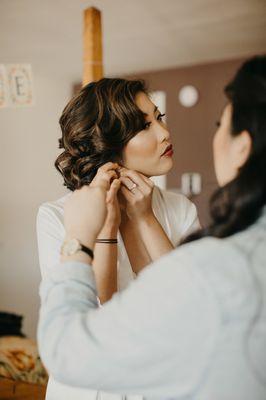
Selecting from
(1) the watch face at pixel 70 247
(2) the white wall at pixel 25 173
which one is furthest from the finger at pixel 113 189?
(2) the white wall at pixel 25 173

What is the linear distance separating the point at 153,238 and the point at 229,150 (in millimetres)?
603

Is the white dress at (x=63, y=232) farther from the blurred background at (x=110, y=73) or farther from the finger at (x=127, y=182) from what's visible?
the blurred background at (x=110, y=73)

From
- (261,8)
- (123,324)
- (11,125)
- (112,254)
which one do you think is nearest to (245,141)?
(123,324)

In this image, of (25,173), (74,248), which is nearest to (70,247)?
(74,248)

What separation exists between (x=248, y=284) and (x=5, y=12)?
3.69 metres

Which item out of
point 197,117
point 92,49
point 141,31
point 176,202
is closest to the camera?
point 176,202

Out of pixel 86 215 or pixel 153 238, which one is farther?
pixel 153 238

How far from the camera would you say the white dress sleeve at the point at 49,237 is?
1260 mm

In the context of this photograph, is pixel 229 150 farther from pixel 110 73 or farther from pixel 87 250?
pixel 110 73

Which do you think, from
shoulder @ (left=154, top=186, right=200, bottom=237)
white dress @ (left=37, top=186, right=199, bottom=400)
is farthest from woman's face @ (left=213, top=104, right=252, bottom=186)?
shoulder @ (left=154, top=186, right=200, bottom=237)

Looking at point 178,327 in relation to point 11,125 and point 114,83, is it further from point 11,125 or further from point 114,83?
point 11,125

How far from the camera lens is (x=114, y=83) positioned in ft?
4.76

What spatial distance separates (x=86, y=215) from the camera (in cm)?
81

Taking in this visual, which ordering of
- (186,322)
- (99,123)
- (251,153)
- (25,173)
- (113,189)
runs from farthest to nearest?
(25,173) < (99,123) < (113,189) < (251,153) < (186,322)
